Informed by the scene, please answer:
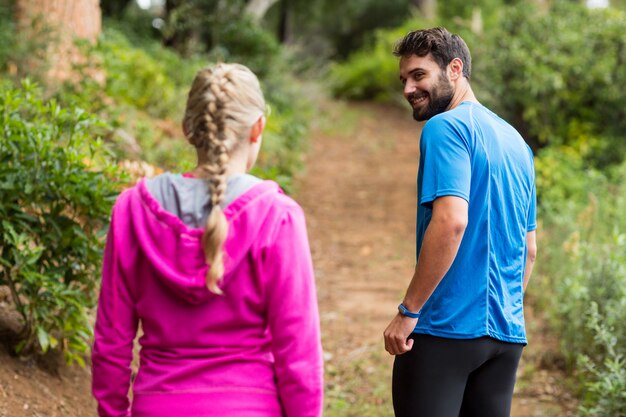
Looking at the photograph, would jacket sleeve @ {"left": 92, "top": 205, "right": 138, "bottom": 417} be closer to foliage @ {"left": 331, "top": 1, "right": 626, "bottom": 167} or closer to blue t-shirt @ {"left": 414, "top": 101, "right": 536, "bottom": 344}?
blue t-shirt @ {"left": 414, "top": 101, "right": 536, "bottom": 344}

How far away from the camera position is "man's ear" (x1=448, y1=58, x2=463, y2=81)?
2.73m

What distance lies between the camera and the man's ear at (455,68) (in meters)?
2.73

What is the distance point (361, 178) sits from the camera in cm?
1277

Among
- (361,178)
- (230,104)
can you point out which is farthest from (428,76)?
(361,178)

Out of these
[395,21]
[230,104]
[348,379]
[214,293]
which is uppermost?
[395,21]

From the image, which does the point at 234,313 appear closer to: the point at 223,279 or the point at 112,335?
the point at 223,279

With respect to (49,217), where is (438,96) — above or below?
above

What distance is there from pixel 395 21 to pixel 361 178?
16.2 meters

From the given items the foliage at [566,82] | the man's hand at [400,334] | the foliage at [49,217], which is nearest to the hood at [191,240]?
the man's hand at [400,334]

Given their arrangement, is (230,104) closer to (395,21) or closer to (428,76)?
(428,76)

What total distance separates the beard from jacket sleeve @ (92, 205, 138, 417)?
1180 mm

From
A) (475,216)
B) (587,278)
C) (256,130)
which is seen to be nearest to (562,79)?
(587,278)

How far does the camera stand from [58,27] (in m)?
7.97

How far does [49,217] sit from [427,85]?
2.00 meters
